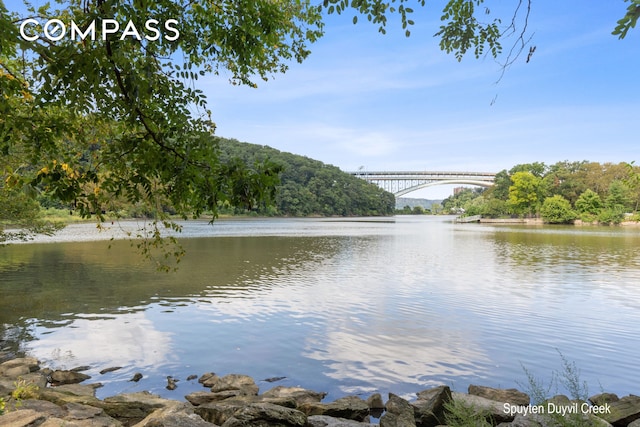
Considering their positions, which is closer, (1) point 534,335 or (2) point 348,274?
(1) point 534,335

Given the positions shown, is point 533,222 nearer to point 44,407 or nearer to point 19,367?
point 19,367

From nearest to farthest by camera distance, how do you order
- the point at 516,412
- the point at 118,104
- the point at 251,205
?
the point at 251,205
the point at 118,104
the point at 516,412

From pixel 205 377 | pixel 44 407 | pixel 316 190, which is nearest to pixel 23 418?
pixel 44 407

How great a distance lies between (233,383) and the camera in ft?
27.2

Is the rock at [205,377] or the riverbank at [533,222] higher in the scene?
the riverbank at [533,222]

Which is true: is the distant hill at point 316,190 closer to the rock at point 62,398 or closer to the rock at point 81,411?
the rock at point 62,398

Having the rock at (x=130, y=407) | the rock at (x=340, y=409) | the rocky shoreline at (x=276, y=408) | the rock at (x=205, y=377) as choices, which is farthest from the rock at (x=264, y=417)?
the rock at (x=205, y=377)

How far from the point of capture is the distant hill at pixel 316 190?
485 ft

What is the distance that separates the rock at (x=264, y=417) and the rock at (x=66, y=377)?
4.26m

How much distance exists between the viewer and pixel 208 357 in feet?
33.7

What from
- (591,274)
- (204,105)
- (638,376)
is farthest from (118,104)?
(591,274)

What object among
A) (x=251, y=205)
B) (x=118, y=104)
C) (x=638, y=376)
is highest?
(x=118, y=104)

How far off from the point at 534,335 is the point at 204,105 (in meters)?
10.7

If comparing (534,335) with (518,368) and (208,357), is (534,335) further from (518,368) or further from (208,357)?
(208,357)
